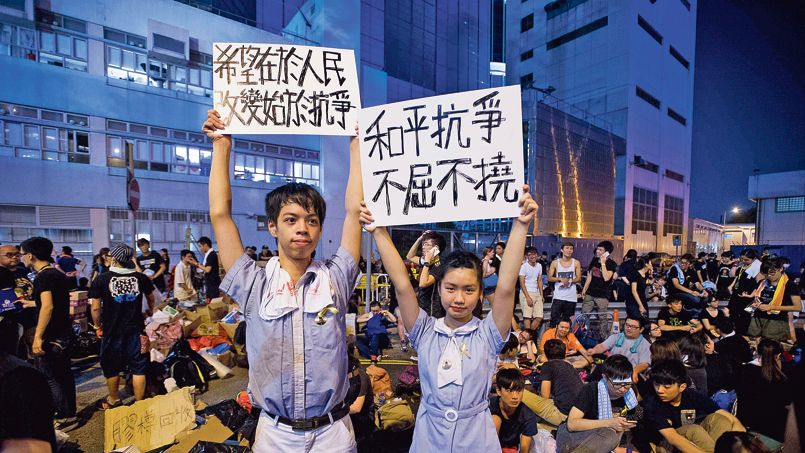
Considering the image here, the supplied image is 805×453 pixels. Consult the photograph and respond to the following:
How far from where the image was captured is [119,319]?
4320 mm

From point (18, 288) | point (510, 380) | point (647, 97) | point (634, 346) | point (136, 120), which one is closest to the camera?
point (510, 380)

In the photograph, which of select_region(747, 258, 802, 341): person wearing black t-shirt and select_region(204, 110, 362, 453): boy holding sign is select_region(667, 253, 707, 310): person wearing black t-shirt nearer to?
select_region(747, 258, 802, 341): person wearing black t-shirt

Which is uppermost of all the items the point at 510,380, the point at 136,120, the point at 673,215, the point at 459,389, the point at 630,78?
the point at 630,78

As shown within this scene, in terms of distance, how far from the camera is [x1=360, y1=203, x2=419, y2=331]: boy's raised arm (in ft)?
6.65

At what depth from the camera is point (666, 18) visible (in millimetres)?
32875

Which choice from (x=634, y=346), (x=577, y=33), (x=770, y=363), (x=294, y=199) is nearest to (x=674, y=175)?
(x=577, y=33)

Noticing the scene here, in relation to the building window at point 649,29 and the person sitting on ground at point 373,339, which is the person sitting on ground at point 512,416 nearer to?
the person sitting on ground at point 373,339

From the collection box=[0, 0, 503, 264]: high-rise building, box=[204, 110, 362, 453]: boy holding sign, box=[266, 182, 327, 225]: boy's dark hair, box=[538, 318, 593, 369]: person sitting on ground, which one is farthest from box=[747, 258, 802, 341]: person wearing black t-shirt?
box=[0, 0, 503, 264]: high-rise building

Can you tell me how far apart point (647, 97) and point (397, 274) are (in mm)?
37399

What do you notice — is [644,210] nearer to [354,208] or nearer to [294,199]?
[354,208]

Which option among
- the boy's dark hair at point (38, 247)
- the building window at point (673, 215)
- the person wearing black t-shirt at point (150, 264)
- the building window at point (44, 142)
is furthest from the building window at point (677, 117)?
the boy's dark hair at point (38, 247)

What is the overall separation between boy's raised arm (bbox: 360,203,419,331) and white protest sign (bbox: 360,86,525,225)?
6 centimetres

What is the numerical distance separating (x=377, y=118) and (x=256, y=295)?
1.21m

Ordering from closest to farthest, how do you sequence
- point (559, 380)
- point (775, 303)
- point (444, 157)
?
point (444, 157) < point (559, 380) < point (775, 303)
